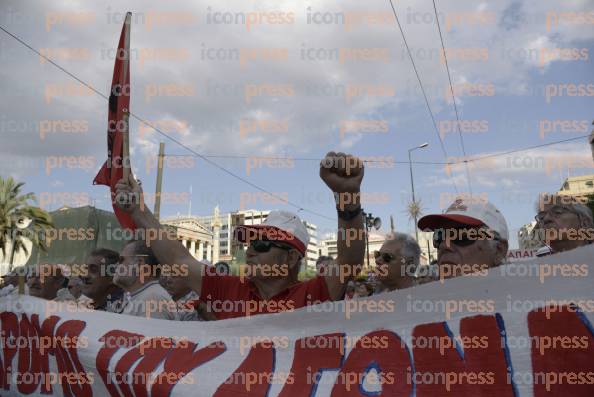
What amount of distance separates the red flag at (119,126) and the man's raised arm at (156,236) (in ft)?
0.24

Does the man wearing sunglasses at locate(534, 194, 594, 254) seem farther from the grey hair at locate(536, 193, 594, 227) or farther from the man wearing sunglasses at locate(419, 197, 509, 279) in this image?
the man wearing sunglasses at locate(419, 197, 509, 279)

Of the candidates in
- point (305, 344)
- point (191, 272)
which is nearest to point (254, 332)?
point (305, 344)

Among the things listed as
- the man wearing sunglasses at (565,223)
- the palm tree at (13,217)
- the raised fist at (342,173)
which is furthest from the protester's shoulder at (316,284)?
the palm tree at (13,217)

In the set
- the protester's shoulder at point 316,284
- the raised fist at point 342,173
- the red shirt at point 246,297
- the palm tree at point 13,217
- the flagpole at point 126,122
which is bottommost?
the red shirt at point 246,297

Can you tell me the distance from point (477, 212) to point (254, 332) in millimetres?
1166

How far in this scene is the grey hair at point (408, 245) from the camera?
330 centimetres

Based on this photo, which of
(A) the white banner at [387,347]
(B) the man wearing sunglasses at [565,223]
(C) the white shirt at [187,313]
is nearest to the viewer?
(A) the white banner at [387,347]

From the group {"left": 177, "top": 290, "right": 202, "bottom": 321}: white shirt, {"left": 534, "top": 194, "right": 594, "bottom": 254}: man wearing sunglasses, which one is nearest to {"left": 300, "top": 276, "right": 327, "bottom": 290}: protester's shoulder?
{"left": 177, "top": 290, "right": 202, "bottom": 321}: white shirt

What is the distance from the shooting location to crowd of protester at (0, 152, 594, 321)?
6.57 ft

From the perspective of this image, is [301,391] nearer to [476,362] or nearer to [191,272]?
[476,362]

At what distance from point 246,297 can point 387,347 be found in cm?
97

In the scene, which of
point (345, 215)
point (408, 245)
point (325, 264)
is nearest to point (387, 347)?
point (345, 215)

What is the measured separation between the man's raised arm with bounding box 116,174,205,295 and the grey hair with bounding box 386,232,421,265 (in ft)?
5.18

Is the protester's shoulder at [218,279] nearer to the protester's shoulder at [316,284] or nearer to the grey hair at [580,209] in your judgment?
the protester's shoulder at [316,284]
